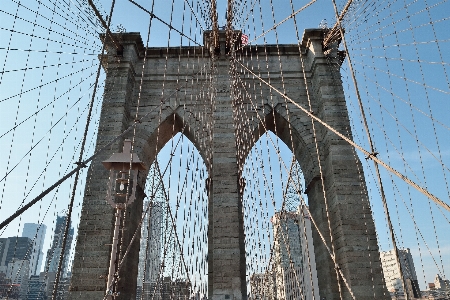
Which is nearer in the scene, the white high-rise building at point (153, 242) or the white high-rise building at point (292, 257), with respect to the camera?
the white high-rise building at point (292, 257)

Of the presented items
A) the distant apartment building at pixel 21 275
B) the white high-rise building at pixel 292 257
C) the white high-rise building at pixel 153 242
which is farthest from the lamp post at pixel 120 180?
the distant apartment building at pixel 21 275

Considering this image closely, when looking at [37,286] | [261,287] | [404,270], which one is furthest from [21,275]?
[261,287]

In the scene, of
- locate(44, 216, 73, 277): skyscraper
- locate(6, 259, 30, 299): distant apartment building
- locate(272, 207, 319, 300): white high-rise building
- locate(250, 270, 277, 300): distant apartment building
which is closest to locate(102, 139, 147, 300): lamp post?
locate(44, 216, 73, 277): skyscraper

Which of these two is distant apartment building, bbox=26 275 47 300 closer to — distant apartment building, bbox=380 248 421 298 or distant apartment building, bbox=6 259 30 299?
distant apartment building, bbox=6 259 30 299

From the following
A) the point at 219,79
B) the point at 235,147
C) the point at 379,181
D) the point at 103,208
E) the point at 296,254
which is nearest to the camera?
the point at 379,181

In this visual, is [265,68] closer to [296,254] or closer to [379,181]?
[379,181]

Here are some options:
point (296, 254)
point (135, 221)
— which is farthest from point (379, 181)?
point (296, 254)

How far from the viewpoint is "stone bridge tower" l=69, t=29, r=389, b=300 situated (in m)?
9.54

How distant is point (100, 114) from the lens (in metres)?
11.5

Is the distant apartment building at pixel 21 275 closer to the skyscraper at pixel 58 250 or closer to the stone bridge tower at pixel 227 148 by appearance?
the skyscraper at pixel 58 250

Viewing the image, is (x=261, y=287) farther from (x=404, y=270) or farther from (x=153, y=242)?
(x=404, y=270)

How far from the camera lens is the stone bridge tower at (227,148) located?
954cm

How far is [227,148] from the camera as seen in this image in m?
11.3

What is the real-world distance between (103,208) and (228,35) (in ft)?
23.4
